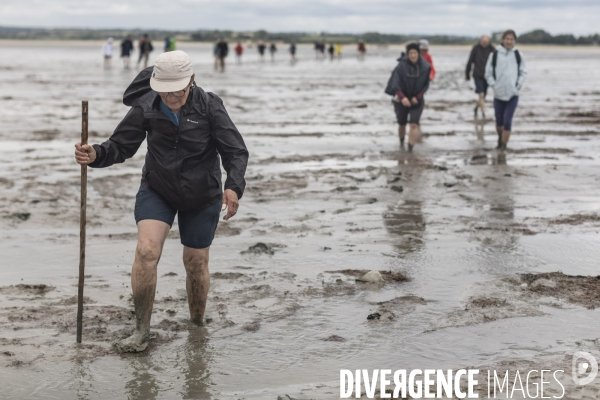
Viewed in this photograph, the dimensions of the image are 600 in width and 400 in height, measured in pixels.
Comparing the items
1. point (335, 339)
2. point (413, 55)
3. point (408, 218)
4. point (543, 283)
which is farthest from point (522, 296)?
point (413, 55)

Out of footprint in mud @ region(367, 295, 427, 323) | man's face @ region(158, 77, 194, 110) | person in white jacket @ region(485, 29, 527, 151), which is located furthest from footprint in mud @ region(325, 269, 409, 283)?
person in white jacket @ region(485, 29, 527, 151)

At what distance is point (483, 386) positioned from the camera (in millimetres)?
4746

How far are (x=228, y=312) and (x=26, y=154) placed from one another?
795 cm

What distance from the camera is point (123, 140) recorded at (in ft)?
17.7

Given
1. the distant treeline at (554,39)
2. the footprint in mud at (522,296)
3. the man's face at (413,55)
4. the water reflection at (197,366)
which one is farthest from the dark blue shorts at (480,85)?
the distant treeline at (554,39)

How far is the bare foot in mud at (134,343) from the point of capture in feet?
17.5

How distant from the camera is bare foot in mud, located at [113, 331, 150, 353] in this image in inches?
210

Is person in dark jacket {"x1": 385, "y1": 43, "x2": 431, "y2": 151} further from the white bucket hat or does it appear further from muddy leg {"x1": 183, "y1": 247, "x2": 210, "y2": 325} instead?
the white bucket hat

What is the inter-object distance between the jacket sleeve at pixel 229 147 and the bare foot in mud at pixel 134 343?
44.2 inches

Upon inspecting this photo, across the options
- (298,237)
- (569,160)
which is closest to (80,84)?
(569,160)

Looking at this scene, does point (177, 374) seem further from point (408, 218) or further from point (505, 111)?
point (505, 111)

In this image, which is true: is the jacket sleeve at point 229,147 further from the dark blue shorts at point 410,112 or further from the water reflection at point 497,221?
the dark blue shorts at point 410,112

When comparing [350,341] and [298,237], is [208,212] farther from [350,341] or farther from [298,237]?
[298,237]

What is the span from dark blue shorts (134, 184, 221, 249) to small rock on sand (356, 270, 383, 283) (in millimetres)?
1796
